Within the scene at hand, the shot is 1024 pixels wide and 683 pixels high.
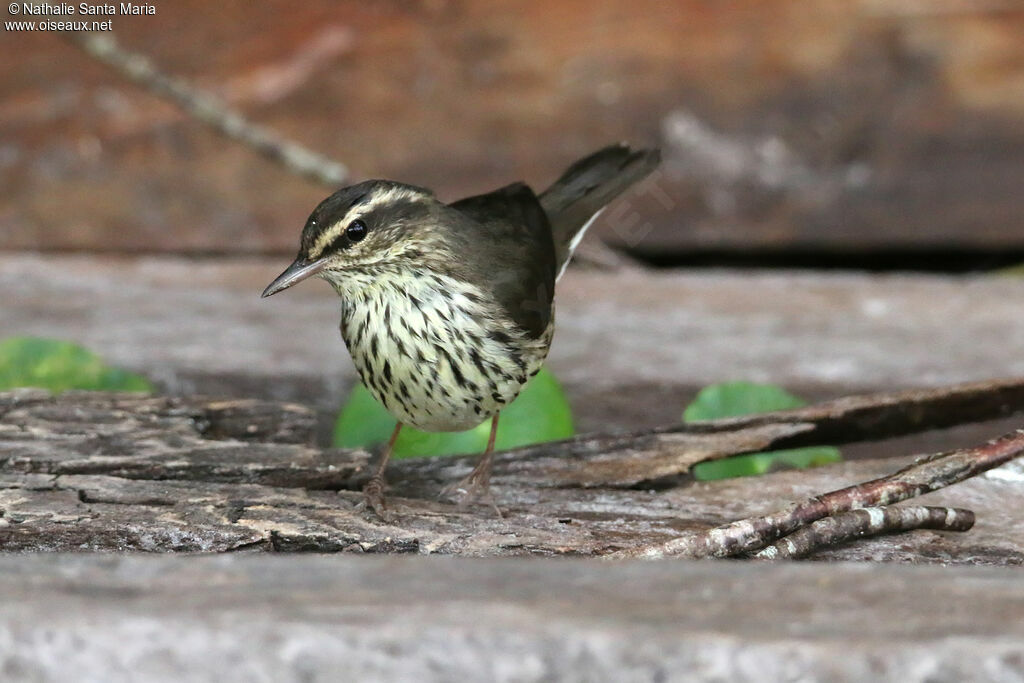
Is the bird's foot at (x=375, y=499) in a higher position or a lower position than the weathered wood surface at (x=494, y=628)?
lower

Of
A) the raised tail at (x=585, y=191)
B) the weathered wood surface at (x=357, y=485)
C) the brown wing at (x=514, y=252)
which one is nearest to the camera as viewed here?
the weathered wood surface at (x=357, y=485)

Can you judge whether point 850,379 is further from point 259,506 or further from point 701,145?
point 259,506

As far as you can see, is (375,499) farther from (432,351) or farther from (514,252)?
(514,252)

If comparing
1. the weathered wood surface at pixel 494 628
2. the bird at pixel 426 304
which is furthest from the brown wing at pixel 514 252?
the weathered wood surface at pixel 494 628

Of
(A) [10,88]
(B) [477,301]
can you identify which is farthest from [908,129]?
(A) [10,88]

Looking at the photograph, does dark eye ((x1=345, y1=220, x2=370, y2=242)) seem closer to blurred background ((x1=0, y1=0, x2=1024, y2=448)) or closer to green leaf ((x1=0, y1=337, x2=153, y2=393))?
green leaf ((x1=0, y1=337, x2=153, y2=393))

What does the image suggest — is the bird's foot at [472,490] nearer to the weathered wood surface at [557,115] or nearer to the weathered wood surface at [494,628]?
the weathered wood surface at [494,628]

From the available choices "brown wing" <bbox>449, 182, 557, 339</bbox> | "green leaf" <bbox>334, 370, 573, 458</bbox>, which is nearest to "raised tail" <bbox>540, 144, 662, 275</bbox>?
"brown wing" <bbox>449, 182, 557, 339</bbox>
